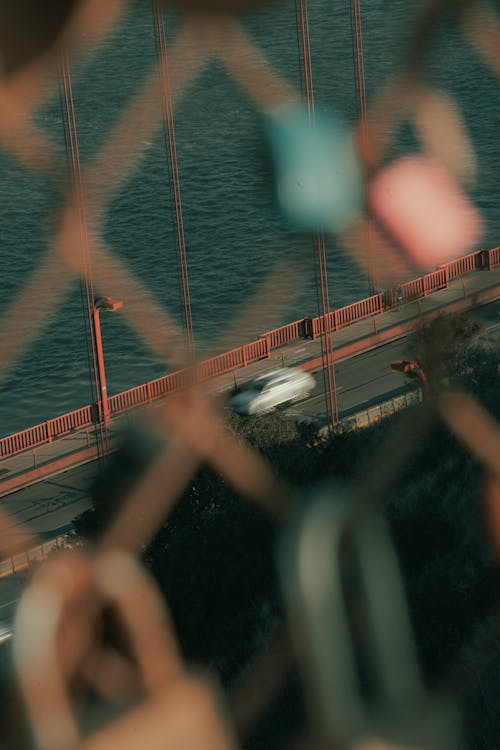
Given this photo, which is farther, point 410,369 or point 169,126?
point 410,369

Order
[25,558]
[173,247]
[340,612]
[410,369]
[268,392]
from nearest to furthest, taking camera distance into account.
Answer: [340,612] → [410,369] → [25,558] → [173,247] → [268,392]

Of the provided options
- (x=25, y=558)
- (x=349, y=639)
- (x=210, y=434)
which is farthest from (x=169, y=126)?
(x=25, y=558)

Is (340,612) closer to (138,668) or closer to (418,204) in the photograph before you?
(138,668)

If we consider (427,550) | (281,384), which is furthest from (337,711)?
(281,384)

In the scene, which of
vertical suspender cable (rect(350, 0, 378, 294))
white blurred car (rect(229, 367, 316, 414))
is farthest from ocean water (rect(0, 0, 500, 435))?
vertical suspender cable (rect(350, 0, 378, 294))

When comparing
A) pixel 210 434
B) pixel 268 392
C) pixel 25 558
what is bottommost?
pixel 210 434

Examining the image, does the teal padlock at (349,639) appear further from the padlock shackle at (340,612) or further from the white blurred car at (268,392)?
the white blurred car at (268,392)

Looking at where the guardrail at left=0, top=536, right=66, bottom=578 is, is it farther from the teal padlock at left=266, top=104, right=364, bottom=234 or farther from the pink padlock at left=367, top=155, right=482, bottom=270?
the teal padlock at left=266, top=104, right=364, bottom=234

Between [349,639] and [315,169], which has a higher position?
[315,169]

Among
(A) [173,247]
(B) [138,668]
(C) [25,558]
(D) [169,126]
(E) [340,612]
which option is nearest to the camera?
(D) [169,126]
